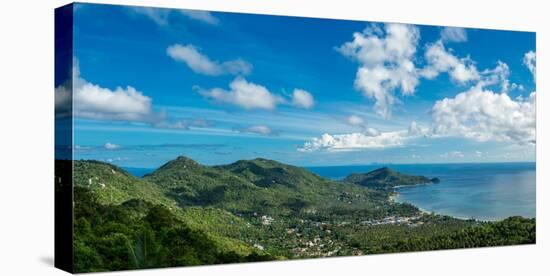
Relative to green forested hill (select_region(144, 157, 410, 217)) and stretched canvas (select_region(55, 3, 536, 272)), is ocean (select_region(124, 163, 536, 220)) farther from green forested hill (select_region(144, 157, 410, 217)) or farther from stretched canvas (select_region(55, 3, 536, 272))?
green forested hill (select_region(144, 157, 410, 217))

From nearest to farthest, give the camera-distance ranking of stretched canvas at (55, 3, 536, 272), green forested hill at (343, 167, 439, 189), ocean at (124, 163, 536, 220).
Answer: stretched canvas at (55, 3, 536, 272) → green forested hill at (343, 167, 439, 189) → ocean at (124, 163, 536, 220)

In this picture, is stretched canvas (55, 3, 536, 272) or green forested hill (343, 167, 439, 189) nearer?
stretched canvas (55, 3, 536, 272)

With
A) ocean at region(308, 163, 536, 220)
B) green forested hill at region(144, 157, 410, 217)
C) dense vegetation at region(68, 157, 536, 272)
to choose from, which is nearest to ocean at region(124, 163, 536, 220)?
ocean at region(308, 163, 536, 220)

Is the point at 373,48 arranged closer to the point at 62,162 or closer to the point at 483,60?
the point at 483,60

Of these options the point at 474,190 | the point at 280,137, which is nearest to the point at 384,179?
the point at 474,190

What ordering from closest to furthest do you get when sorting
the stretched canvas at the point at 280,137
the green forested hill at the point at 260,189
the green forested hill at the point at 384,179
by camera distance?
1. the stretched canvas at the point at 280,137
2. the green forested hill at the point at 260,189
3. the green forested hill at the point at 384,179

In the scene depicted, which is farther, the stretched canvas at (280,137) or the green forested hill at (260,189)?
the green forested hill at (260,189)

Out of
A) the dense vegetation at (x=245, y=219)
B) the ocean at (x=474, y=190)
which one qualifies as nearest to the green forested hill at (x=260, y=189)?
the dense vegetation at (x=245, y=219)

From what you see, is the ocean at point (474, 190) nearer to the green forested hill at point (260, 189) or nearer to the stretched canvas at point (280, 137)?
the stretched canvas at point (280, 137)
